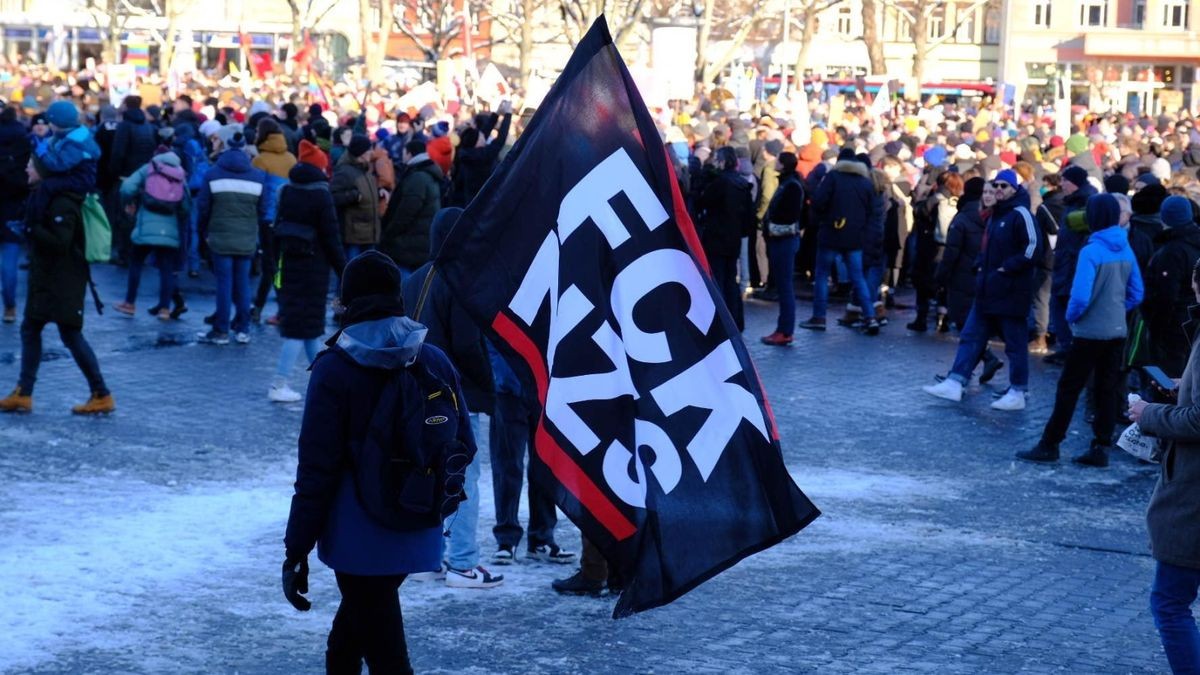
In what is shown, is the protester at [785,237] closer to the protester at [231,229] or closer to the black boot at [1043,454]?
the protester at [231,229]

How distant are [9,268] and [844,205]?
7.22m

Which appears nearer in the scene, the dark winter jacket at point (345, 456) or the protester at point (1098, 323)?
the dark winter jacket at point (345, 456)

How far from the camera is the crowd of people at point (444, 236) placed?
522 cm

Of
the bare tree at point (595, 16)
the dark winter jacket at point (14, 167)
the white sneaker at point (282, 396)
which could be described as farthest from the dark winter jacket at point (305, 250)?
the bare tree at point (595, 16)

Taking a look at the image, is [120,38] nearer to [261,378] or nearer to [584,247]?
[261,378]

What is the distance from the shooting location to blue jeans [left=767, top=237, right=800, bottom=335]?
50.9 feet

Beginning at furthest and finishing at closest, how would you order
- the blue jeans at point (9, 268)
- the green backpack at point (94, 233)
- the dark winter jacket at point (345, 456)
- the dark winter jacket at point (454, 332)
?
the blue jeans at point (9, 268) → the green backpack at point (94, 233) → the dark winter jacket at point (454, 332) → the dark winter jacket at point (345, 456)

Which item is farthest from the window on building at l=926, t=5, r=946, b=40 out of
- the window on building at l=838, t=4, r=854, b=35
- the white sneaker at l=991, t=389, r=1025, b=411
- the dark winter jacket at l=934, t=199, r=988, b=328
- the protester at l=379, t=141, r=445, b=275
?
the white sneaker at l=991, t=389, r=1025, b=411

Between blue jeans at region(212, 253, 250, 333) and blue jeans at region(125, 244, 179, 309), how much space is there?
1.18 metres

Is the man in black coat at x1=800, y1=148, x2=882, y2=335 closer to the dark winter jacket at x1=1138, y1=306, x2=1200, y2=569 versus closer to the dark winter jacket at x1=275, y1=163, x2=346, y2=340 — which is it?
the dark winter jacket at x1=275, y1=163, x2=346, y2=340

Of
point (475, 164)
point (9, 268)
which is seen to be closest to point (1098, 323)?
point (475, 164)

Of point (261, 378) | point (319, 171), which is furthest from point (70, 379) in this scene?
point (319, 171)

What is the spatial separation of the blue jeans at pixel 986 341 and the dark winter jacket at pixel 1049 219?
1857 millimetres

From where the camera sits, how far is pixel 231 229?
13.9 meters
